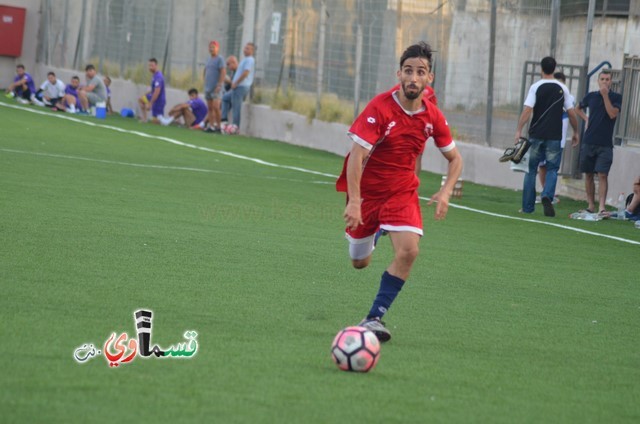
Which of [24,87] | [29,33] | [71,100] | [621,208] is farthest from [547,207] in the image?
[29,33]

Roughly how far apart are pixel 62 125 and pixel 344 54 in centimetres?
678

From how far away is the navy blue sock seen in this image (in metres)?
7.54

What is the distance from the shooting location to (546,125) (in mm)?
17094

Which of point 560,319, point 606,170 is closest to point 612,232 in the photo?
point 606,170

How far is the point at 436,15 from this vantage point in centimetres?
2514

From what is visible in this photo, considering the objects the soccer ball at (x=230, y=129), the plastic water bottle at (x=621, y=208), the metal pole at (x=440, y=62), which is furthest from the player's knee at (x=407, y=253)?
the soccer ball at (x=230, y=129)

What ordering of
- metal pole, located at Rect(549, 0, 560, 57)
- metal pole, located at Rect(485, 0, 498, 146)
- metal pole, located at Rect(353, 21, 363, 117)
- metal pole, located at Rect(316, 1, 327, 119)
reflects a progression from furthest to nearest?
metal pole, located at Rect(316, 1, 327, 119) < metal pole, located at Rect(353, 21, 363, 117) < metal pole, located at Rect(485, 0, 498, 146) < metal pole, located at Rect(549, 0, 560, 57)

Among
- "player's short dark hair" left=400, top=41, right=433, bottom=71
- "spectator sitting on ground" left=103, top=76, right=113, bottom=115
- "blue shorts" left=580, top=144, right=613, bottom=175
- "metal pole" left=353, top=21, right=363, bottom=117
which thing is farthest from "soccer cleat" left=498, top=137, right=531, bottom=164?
"spectator sitting on ground" left=103, top=76, right=113, bottom=115

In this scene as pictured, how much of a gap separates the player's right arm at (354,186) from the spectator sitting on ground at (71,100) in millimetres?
27862

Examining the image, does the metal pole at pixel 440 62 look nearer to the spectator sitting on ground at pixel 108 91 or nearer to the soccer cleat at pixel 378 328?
the spectator sitting on ground at pixel 108 91

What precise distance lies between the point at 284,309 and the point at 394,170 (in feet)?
4.03

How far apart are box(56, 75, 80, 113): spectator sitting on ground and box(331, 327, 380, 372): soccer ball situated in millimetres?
28917

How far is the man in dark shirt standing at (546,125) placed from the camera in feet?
55.8

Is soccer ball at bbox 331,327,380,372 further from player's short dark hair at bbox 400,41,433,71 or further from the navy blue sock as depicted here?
player's short dark hair at bbox 400,41,433,71
